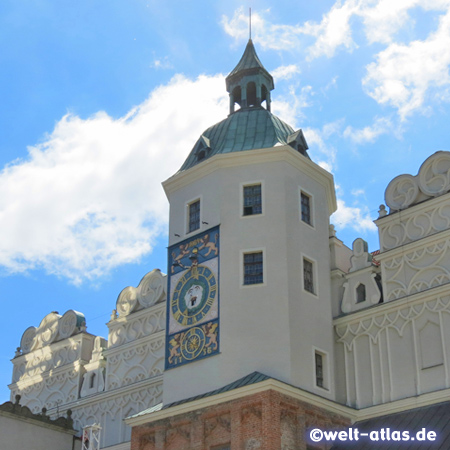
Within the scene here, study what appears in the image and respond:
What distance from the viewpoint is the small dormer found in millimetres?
35062

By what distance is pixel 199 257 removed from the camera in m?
30.0

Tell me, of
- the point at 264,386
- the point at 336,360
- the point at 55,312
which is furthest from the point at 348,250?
the point at 55,312

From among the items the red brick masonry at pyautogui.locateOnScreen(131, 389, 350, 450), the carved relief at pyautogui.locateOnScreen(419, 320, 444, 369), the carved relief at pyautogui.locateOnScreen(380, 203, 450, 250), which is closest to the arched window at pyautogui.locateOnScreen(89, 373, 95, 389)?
the red brick masonry at pyautogui.locateOnScreen(131, 389, 350, 450)

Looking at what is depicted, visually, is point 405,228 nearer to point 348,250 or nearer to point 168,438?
point 348,250

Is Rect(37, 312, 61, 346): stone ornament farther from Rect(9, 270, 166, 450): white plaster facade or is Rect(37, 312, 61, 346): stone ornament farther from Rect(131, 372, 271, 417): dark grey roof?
Rect(131, 372, 271, 417): dark grey roof

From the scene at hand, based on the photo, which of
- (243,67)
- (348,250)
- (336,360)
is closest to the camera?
(336,360)

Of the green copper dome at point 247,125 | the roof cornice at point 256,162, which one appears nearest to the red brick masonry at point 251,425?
the roof cornice at point 256,162

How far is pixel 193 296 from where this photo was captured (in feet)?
96.8

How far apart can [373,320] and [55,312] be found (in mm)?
17664

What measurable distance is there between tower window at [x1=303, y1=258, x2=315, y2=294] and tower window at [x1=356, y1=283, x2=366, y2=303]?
169 cm

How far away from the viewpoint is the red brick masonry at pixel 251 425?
81.3 ft

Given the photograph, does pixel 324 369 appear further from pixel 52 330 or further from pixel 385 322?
pixel 52 330

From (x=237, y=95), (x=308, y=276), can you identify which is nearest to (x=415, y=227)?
(x=308, y=276)

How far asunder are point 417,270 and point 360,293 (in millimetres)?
2525
